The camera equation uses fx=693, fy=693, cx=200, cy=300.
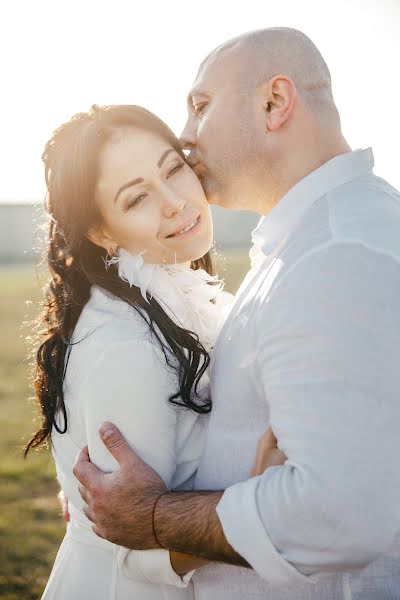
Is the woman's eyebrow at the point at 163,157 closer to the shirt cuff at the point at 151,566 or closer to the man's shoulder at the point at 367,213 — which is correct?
the man's shoulder at the point at 367,213

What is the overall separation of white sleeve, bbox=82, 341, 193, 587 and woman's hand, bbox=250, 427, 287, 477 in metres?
0.38

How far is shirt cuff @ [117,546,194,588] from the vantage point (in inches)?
84.2

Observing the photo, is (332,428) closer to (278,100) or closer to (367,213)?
(367,213)

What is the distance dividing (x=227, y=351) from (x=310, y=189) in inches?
23.6

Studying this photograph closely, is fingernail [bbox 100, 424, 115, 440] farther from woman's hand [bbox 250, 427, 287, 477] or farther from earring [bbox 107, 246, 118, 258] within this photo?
earring [bbox 107, 246, 118, 258]

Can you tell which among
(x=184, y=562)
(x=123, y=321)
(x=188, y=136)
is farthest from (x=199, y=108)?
(x=184, y=562)

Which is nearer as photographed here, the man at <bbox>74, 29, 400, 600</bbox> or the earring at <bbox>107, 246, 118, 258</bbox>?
the man at <bbox>74, 29, 400, 600</bbox>

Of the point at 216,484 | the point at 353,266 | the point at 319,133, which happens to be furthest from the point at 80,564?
the point at 319,133

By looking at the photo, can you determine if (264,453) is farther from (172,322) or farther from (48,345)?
(48,345)

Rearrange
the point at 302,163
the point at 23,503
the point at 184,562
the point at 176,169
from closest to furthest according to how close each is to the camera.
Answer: the point at 184,562
the point at 302,163
the point at 176,169
the point at 23,503

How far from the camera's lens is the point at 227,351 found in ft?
6.97

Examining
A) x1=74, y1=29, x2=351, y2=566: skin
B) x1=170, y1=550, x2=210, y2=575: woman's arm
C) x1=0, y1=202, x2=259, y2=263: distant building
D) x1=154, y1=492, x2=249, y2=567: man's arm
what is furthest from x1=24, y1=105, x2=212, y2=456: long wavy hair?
x1=0, y1=202, x2=259, y2=263: distant building

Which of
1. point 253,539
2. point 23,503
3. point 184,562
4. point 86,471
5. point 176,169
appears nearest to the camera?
point 253,539

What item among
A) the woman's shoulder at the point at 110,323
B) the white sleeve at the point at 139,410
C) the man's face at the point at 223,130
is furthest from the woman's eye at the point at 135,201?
the white sleeve at the point at 139,410
